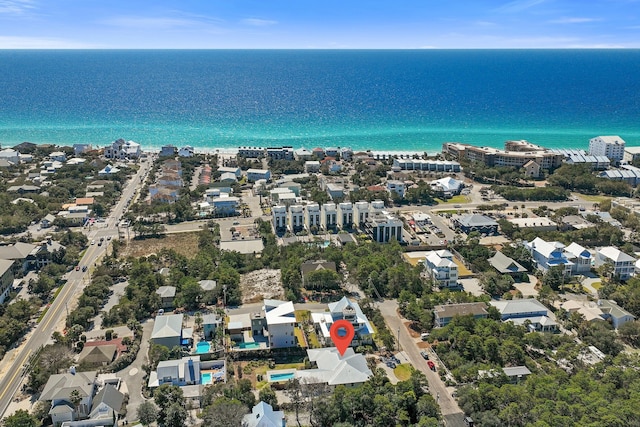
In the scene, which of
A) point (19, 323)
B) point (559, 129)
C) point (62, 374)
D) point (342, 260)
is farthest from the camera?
point (559, 129)

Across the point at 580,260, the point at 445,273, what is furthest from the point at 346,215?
the point at 580,260

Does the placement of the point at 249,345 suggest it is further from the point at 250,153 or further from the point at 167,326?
the point at 250,153

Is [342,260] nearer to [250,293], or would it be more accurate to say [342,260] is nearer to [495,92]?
[250,293]

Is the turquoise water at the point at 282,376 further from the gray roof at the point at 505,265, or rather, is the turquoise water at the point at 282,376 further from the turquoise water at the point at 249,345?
the gray roof at the point at 505,265

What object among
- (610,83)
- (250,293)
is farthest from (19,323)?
(610,83)

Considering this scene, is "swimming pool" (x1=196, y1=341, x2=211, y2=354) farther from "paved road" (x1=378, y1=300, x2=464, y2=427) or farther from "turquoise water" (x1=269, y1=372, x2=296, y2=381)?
"paved road" (x1=378, y1=300, x2=464, y2=427)

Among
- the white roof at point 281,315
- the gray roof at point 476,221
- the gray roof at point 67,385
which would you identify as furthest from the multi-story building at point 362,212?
the gray roof at point 67,385

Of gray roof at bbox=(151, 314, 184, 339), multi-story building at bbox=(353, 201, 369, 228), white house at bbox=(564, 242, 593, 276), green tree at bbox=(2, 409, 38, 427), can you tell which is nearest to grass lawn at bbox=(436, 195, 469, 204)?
Result: multi-story building at bbox=(353, 201, 369, 228)
